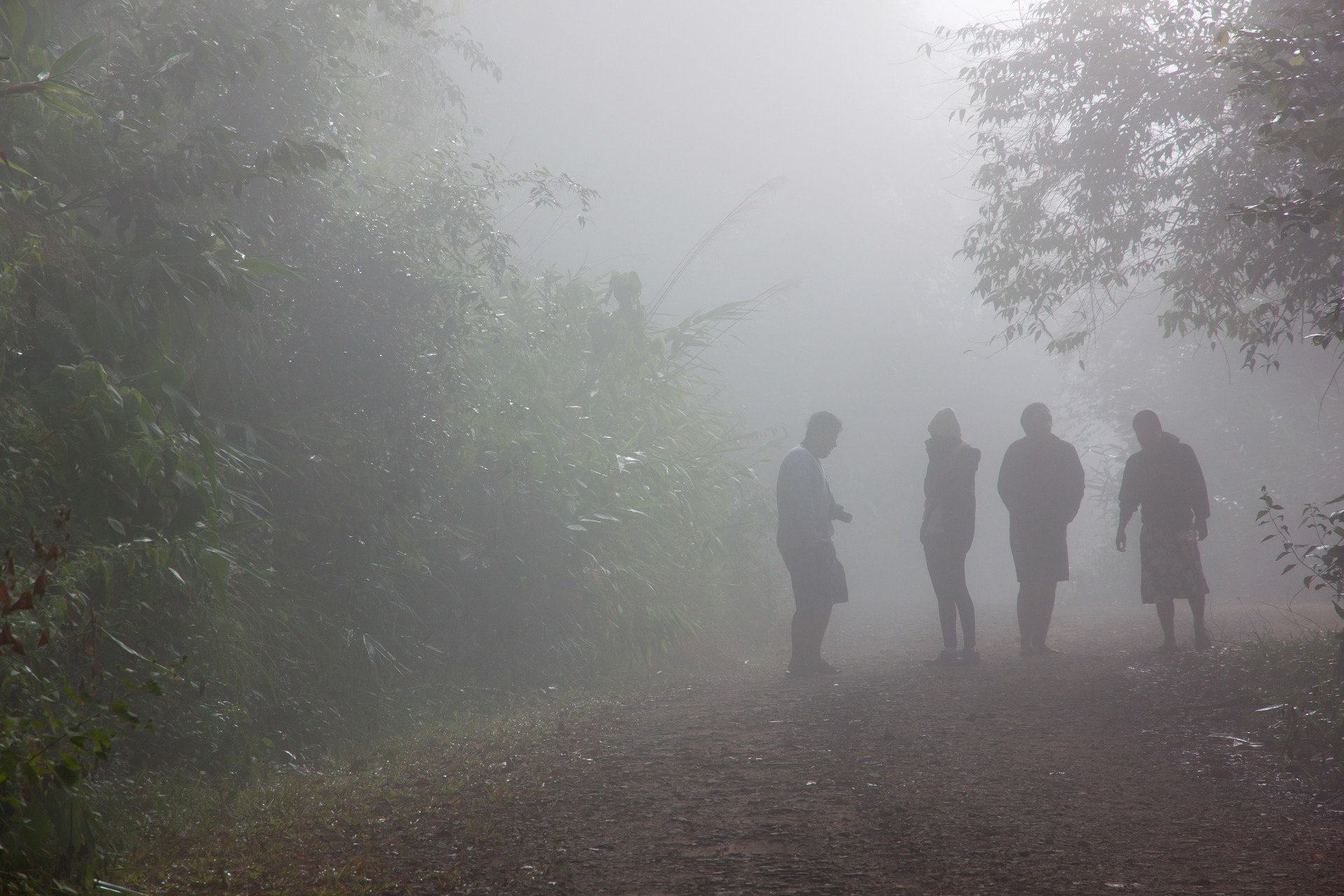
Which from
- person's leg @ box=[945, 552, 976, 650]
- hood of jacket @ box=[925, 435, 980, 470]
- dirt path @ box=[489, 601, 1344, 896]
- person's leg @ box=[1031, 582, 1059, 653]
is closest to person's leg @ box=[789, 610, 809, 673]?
person's leg @ box=[945, 552, 976, 650]

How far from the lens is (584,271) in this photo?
405 inches

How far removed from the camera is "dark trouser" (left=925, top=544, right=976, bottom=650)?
22.7 feet

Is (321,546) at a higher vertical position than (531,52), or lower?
lower

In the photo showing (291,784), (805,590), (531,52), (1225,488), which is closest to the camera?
(291,784)

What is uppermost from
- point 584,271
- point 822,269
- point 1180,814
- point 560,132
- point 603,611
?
point 560,132

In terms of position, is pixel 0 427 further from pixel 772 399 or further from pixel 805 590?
pixel 772 399

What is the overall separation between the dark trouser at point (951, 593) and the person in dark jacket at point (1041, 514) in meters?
0.54

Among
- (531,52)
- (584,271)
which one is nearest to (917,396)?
(531,52)

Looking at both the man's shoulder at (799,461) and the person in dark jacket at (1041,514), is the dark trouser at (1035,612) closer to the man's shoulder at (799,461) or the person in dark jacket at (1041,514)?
the person in dark jacket at (1041,514)

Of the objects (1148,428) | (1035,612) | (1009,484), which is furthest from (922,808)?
(1148,428)

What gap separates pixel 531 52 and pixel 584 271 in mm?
15377

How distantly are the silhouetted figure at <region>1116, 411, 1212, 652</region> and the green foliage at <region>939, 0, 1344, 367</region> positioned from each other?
36.1 inches

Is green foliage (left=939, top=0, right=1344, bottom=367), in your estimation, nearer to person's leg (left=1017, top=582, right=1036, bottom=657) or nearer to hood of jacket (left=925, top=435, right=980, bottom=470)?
hood of jacket (left=925, top=435, right=980, bottom=470)

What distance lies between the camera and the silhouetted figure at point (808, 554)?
6.80 metres
